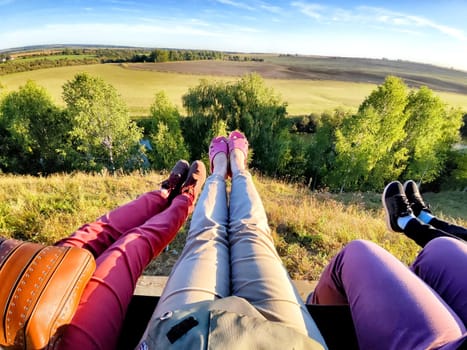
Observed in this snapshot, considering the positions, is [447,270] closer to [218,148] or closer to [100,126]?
[218,148]

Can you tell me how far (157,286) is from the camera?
195 centimetres

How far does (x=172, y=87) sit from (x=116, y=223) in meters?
34.1

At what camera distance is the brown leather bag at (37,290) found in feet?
2.72

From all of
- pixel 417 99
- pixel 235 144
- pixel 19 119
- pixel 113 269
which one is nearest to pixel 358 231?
pixel 235 144

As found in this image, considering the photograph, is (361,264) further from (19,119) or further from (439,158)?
(19,119)

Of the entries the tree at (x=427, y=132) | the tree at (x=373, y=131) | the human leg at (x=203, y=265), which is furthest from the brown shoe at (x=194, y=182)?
the tree at (x=427, y=132)

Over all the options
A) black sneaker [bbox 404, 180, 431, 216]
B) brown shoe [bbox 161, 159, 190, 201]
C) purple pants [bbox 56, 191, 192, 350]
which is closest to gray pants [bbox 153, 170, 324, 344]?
purple pants [bbox 56, 191, 192, 350]

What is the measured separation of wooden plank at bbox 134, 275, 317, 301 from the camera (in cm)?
188

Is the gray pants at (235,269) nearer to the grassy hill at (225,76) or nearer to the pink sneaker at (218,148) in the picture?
the pink sneaker at (218,148)

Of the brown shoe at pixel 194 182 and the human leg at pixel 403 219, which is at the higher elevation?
the brown shoe at pixel 194 182

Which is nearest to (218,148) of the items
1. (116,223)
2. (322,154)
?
(116,223)

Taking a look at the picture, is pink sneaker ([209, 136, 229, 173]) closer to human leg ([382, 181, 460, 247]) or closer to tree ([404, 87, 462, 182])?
human leg ([382, 181, 460, 247])

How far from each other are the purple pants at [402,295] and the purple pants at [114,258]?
100 centimetres

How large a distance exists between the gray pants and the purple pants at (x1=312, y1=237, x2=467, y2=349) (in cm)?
25
